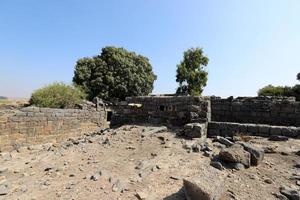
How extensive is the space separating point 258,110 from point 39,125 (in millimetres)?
8267

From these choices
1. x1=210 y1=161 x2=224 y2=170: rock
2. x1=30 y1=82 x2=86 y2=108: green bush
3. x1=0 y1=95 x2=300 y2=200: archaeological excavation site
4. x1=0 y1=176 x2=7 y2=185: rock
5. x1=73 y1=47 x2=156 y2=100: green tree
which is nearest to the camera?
x1=0 y1=95 x2=300 y2=200: archaeological excavation site

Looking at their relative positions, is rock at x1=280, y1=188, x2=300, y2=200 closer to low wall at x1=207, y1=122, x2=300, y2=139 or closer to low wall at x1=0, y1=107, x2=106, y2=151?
low wall at x1=207, y1=122, x2=300, y2=139

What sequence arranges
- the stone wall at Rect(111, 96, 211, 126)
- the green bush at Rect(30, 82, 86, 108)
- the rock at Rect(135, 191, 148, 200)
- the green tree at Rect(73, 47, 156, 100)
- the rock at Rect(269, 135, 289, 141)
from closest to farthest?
1. the rock at Rect(135, 191, 148, 200)
2. the rock at Rect(269, 135, 289, 141)
3. the stone wall at Rect(111, 96, 211, 126)
4. the green bush at Rect(30, 82, 86, 108)
5. the green tree at Rect(73, 47, 156, 100)

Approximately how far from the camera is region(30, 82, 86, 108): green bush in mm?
14531

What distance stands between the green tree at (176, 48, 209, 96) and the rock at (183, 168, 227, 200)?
22.1 meters

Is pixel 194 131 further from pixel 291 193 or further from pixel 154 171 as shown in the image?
pixel 291 193

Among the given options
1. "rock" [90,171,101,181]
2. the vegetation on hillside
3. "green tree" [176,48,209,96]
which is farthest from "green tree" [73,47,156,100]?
"rock" [90,171,101,181]

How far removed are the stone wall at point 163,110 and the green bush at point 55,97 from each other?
675cm

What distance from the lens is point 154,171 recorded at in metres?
4.66

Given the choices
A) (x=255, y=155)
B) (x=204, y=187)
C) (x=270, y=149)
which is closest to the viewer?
(x=204, y=187)

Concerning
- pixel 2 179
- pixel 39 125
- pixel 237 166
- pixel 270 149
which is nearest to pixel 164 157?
pixel 237 166

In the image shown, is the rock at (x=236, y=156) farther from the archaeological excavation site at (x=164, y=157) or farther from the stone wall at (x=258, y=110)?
the stone wall at (x=258, y=110)

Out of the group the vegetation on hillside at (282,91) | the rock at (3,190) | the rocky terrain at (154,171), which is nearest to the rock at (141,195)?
the rocky terrain at (154,171)

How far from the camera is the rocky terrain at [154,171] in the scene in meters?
3.94
